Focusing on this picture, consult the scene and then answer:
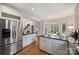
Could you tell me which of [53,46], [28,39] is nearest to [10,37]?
[28,39]

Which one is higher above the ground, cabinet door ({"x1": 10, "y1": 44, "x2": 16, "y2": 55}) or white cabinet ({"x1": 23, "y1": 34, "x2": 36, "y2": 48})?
white cabinet ({"x1": 23, "y1": 34, "x2": 36, "y2": 48})

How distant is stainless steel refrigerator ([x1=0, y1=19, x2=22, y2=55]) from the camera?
2.13m

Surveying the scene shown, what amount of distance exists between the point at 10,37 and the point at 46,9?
912 millimetres

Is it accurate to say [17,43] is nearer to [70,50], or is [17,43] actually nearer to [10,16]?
[10,16]

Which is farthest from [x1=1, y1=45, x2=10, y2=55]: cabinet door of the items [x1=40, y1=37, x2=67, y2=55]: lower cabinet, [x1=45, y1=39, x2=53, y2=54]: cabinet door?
[x1=45, y1=39, x2=53, y2=54]: cabinet door

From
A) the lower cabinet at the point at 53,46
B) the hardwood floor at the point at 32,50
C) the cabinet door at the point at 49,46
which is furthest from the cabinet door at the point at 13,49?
the cabinet door at the point at 49,46

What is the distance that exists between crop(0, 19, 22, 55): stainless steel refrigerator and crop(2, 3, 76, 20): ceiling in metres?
0.31

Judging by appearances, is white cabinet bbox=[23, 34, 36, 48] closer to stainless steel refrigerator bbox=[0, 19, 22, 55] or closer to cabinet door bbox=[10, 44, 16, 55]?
stainless steel refrigerator bbox=[0, 19, 22, 55]

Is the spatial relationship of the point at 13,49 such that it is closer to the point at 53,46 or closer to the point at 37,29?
the point at 37,29

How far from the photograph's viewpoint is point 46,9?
2.17m

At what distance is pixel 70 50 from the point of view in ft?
7.12

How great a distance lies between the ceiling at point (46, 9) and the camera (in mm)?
2141

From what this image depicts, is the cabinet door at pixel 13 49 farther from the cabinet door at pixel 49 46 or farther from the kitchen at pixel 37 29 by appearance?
the cabinet door at pixel 49 46

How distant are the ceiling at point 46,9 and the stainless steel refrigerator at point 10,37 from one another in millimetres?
305
